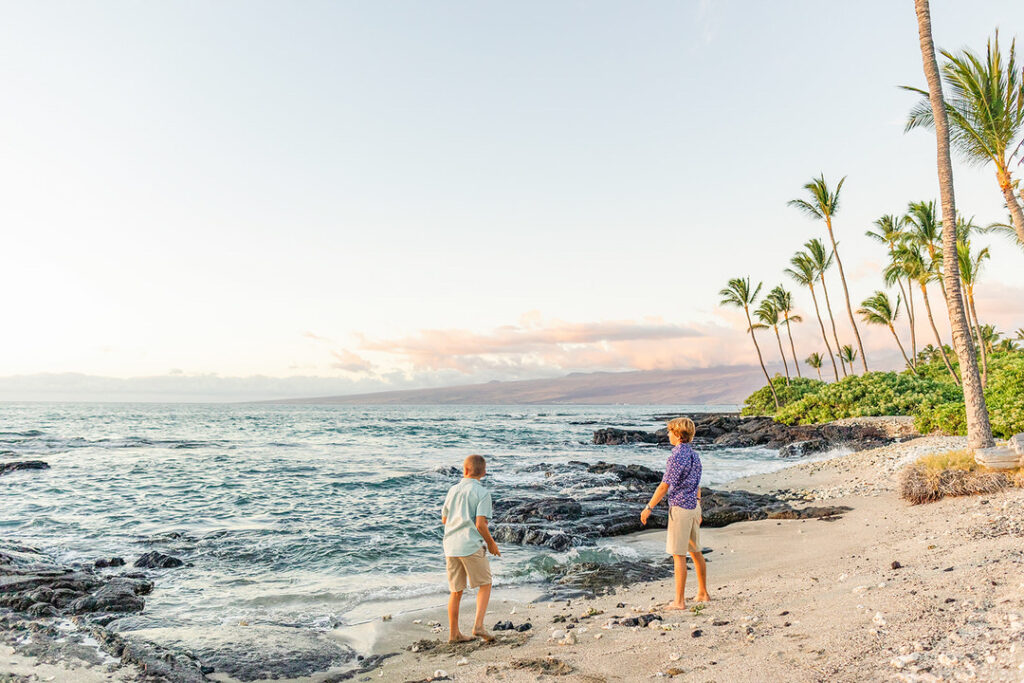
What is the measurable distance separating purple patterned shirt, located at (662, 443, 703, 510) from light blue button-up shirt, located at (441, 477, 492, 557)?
1.99 m

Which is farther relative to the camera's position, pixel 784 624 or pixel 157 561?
pixel 157 561

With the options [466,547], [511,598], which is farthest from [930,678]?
[511,598]

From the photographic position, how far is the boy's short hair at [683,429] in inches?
245

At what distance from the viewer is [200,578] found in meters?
9.23

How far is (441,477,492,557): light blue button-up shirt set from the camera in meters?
5.94

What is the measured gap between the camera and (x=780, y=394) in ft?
187

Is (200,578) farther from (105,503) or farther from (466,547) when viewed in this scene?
(105,503)

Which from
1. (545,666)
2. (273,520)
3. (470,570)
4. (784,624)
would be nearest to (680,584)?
(784,624)

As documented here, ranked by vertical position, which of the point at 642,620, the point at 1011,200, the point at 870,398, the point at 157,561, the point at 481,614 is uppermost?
the point at 1011,200

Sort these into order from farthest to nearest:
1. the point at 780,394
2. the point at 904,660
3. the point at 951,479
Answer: the point at 780,394, the point at 951,479, the point at 904,660

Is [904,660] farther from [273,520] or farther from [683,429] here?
[273,520]

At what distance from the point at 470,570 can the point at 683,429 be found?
2.71 meters

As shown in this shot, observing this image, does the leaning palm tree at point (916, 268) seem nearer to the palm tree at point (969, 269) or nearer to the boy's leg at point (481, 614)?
the palm tree at point (969, 269)

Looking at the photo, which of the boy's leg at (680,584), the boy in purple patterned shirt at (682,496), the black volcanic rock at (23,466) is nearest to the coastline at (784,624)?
the boy's leg at (680,584)
